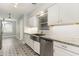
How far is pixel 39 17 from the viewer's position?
3.26m

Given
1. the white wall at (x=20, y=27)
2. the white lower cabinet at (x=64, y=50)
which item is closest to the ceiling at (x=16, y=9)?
the white wall at (x=20, y=27)

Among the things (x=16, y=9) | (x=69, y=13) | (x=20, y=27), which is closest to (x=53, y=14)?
(x=69, y=13)

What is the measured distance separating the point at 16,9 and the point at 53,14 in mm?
1625

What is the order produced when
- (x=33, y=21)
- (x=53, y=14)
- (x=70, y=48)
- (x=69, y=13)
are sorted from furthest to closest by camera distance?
(x=33, y=21), (x=53, y=14), (x=69, y=13), (x=70, y=48)

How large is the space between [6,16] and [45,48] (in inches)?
69.3

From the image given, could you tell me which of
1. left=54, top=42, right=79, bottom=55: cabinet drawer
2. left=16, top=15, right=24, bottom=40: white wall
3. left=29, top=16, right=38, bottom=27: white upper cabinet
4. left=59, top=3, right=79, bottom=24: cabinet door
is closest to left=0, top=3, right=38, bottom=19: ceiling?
left=16, top=15, right=24, bottom=40: white wall

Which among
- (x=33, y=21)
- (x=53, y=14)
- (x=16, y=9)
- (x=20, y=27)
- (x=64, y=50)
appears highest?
(x=16, y=9)

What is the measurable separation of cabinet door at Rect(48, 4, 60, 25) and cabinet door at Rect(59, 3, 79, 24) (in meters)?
0.19

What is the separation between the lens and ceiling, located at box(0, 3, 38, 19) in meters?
3.34

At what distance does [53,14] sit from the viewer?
270cm

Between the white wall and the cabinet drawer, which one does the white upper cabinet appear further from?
the cabinet drawer

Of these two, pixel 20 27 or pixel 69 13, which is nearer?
pixel 69 13

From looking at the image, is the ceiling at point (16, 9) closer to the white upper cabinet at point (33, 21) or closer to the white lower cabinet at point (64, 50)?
the white upper cabinet at point (33, 21)

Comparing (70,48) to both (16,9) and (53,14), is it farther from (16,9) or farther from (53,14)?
(16,9)
